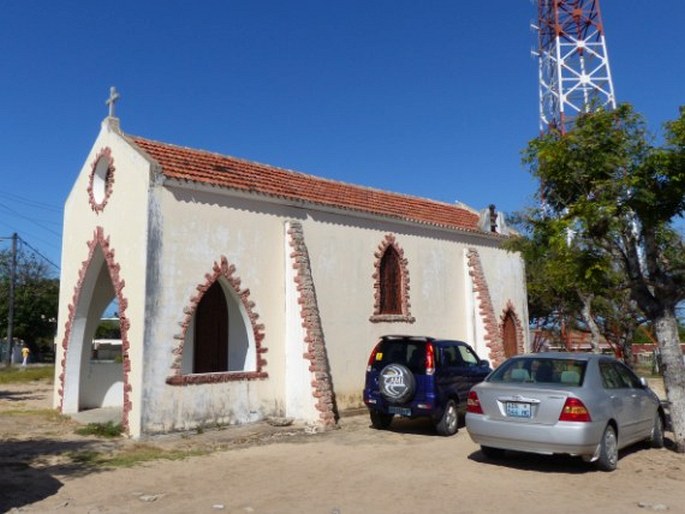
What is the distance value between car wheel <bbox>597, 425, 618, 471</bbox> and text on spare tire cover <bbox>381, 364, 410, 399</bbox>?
383 centimetres

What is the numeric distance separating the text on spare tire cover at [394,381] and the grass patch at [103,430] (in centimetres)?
491

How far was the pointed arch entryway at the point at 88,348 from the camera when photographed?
13834 mm

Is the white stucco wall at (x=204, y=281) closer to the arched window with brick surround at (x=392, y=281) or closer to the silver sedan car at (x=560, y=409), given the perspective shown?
the arched window with brick surround at (x=392, y=281)

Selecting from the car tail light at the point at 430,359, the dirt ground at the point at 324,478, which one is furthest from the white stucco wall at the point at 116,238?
the car tail light at the point at 430,359

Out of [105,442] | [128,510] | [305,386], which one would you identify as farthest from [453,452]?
[105,442]

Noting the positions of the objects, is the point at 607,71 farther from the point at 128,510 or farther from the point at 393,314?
the point at 128,510

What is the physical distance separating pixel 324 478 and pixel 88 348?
8783mm

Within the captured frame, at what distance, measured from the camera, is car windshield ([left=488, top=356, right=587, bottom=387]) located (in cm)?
839

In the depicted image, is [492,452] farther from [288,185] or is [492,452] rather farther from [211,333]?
[288,185]

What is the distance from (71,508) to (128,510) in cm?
65

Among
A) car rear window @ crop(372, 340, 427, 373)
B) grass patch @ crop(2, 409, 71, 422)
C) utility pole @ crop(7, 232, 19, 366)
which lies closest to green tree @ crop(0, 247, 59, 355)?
utility pole @ crop(7, 232, 19, 366)

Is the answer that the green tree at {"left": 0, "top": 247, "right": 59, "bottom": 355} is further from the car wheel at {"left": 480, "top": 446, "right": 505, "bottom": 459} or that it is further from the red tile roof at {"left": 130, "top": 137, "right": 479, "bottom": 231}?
the car wheel at {"left": 480, "top": 446, "right": 505, "bottom": 459}

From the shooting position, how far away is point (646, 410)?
9.40 metres

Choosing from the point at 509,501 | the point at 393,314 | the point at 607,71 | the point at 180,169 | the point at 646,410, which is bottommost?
the point at 509,501
